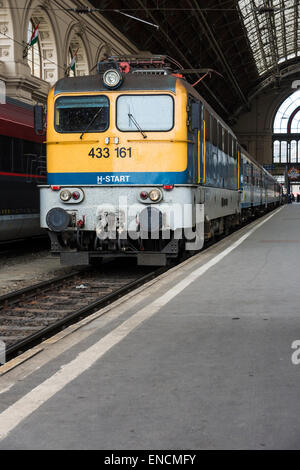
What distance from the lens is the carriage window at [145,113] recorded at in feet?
33.9

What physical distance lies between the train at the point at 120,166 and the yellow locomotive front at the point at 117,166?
0.02 m

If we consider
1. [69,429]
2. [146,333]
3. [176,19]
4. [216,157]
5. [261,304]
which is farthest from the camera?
[176,19]

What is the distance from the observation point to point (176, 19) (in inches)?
1478

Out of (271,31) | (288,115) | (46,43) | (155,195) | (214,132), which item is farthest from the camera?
(288,115)

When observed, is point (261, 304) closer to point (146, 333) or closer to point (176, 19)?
point (146, 333)

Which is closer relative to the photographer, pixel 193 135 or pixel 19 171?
pixel 193 135

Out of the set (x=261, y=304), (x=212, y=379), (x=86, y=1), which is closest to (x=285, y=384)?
(x=212, y=379)

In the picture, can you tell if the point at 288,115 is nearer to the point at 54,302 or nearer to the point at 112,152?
the point at 112,152

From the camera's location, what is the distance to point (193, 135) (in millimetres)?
10852

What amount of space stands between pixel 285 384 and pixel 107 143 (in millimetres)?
7002

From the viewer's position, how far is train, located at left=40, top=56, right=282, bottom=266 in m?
10.2

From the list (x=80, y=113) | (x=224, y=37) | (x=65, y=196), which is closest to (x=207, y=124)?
(x=80, y=113)

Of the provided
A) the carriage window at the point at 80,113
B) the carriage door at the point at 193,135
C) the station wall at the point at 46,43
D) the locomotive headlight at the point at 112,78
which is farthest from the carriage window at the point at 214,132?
the station wall at the point at 46,43

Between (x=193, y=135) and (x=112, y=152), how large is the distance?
1443mm
